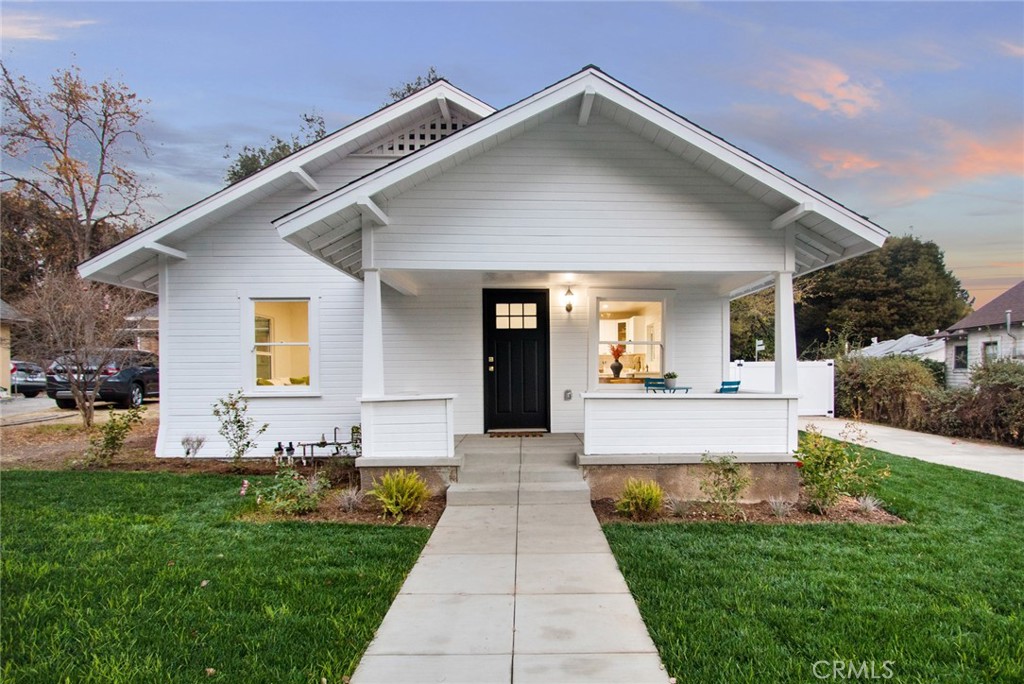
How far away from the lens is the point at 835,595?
3.71 meters

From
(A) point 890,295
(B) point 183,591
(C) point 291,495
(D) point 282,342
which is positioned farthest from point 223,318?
(A) point 890,295

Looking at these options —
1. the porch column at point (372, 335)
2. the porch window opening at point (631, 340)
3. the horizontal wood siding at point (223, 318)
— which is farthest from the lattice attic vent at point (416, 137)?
the porch window opening at point (631, 340)

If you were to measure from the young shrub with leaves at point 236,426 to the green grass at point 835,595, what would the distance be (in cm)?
595

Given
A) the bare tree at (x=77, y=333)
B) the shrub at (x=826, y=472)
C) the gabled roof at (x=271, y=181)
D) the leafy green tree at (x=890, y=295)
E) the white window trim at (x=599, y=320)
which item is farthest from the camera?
the leafy green tree at (x=890, y=295)

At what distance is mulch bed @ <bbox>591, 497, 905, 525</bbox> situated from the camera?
5555 mm

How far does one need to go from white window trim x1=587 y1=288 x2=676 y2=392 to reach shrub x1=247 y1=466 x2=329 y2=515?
15.1 ft

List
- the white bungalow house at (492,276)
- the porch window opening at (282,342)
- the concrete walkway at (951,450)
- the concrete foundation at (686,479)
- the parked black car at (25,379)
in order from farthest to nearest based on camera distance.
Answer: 1. the parked black car at (25,379)
2. the porch window opening at (282,342)
3. the concrete walkway at (951,450)
4. the concrete foundation at (686,479)
5. the white bungalow house at (492,276)

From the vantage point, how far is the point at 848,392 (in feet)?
49.1

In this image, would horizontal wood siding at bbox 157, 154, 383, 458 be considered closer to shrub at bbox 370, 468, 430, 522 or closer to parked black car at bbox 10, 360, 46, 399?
shrub at bbox 370, 468, 430, 522

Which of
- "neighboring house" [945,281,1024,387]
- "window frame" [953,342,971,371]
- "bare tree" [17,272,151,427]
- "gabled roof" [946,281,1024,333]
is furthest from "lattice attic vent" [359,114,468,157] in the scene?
"window frame" [953,342,971,371]

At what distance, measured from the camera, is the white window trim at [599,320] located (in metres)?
8.82

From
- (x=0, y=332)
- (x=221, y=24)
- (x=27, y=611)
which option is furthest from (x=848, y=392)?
(x=0, y=332)

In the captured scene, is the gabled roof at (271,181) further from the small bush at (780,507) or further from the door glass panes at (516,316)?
the small bush at (780,507)

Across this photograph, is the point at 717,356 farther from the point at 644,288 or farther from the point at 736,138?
the point at 736,138
